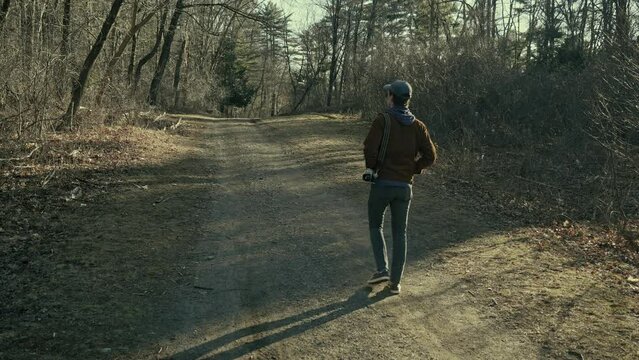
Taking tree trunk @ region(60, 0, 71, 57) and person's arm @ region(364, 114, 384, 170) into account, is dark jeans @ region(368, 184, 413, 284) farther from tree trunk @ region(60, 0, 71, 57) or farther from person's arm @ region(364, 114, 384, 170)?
tree trunk @ region(60, 0, 71, 57)

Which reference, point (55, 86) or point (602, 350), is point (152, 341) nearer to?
point (602, 350)

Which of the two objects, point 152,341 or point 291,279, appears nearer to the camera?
point 152,341

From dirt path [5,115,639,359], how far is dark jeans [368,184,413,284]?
15.1 inches

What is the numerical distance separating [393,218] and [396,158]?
68 centimetres

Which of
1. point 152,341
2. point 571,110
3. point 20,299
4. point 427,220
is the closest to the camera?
point 152,341

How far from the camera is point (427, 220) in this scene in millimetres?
9305

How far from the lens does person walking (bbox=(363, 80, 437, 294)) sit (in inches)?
213

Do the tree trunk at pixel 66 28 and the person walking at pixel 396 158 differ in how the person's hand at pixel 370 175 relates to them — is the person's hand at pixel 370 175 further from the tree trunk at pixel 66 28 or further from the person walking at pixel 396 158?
the tree trunk at pixel 66 28

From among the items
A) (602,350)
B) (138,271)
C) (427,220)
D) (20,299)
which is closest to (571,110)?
(427,220)

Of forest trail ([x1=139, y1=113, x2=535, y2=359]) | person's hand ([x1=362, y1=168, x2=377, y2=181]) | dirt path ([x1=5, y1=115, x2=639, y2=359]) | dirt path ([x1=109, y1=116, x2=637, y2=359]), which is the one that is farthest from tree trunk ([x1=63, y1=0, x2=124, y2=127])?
person's hand ([x1=362, y1=168, x2=377, y2=181])

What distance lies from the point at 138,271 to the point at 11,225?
2.56 m

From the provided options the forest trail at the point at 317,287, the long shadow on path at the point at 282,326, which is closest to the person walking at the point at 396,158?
the long shadow on path at the point at 282,326

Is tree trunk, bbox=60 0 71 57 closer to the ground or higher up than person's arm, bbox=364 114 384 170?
higher up

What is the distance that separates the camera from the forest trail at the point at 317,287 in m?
4.61
